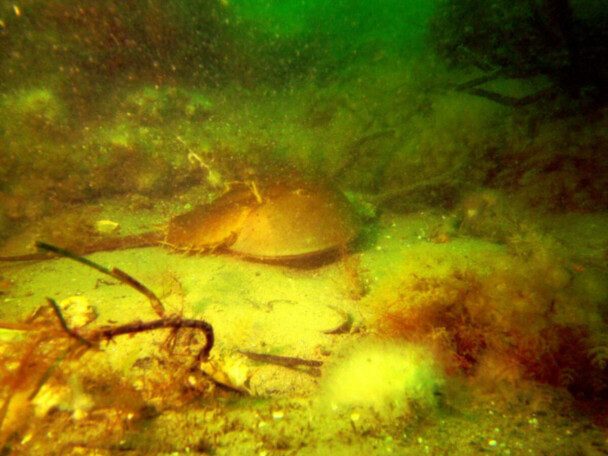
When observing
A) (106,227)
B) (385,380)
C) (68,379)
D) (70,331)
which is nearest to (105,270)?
(70,331)

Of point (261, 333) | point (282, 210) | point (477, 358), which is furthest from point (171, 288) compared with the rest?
point (477, 358)

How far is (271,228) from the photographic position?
4098 mm

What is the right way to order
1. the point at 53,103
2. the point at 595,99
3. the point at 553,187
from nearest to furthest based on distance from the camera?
1. the point at 553,187
2. the point at 595,99
3. the point at 53,103

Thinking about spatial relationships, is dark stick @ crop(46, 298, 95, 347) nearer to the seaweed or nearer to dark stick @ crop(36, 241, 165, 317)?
the seaweed

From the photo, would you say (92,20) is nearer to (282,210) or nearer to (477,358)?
(282,210)

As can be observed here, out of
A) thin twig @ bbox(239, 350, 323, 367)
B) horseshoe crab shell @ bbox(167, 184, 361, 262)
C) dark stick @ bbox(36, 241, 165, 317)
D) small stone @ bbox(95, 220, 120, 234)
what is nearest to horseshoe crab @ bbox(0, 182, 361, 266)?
horseshoe crab shell @ bbox(167, 184, 361, 262)

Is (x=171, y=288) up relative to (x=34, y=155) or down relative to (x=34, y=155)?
down

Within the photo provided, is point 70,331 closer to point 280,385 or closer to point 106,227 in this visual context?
point 280,385

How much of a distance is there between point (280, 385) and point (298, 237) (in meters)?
2.04

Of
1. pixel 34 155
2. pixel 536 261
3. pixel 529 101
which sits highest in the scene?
pixel 34 155

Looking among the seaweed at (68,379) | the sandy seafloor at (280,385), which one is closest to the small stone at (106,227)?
the sandy seafloor at (280,385)

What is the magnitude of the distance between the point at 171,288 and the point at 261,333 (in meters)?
1.54

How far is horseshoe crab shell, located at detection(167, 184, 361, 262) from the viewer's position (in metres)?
4.01

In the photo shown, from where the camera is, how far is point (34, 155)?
6.30m
